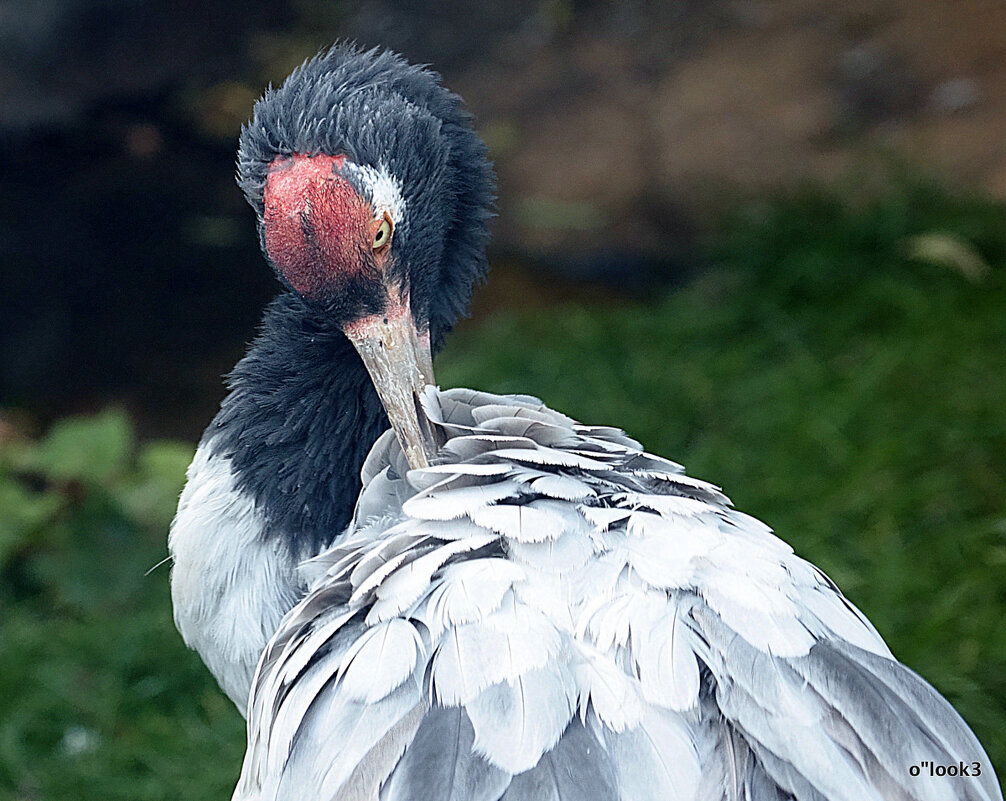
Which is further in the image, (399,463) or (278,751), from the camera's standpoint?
(399,463)

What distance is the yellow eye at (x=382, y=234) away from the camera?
204cm

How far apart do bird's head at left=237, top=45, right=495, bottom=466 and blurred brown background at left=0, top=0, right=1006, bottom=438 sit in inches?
77.3

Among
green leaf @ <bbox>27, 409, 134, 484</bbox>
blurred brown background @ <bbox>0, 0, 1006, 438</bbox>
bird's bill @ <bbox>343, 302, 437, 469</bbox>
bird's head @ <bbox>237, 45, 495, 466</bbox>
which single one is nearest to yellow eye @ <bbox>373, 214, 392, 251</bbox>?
bird's head @ <bbox>237, 45, 495, 466</bbox>

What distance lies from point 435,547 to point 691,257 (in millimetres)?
4203

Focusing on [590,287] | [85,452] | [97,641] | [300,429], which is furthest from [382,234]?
[590,287]

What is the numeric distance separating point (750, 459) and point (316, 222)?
104 inches

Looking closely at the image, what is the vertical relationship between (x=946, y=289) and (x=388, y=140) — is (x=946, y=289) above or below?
below

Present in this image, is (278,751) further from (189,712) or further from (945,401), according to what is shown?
(945,401)

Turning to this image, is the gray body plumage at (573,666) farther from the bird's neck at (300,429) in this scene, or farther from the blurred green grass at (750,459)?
the blurred green grass at (750,459)

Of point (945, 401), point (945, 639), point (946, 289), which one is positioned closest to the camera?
point (945, 639)

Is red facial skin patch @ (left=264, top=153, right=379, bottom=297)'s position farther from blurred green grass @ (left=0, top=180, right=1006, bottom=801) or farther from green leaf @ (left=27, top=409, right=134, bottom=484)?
green leaf @ (left=27, top=409, right=134, bottom=484)

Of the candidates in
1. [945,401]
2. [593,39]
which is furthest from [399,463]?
[593,39]

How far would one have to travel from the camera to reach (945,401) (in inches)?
169

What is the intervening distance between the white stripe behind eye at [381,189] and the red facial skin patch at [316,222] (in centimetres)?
2
